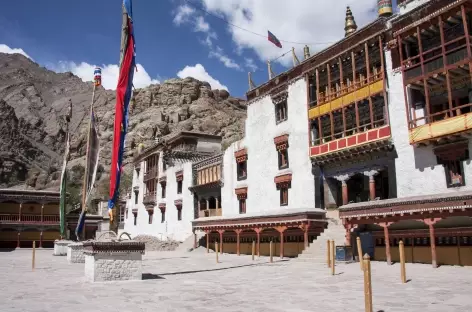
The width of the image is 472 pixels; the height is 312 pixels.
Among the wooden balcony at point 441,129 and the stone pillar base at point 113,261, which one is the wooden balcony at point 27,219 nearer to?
the stone pillar base at point 113,261

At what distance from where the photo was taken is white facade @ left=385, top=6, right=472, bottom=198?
20.8 m

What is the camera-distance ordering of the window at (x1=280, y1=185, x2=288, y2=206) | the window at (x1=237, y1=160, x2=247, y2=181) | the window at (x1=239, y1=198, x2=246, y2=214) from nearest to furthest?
the window at (x1=280, y1=185, x2=288, y2=206), the window at (x1=239, y1=198, x2=246, y2=214), the window at (x1=237, y1=160, x2=247, y2=181)

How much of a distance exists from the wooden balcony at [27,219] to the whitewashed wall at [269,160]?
25069mm

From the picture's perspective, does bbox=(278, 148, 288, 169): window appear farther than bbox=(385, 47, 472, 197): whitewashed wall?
Yes

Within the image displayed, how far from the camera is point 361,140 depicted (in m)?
24.2

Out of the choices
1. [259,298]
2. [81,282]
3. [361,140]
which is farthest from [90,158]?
[259,298]

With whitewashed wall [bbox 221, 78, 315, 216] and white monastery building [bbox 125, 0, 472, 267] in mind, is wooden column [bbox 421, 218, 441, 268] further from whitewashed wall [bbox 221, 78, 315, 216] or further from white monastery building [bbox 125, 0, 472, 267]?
whitewashed wall [bbox 221, 78, 315, 216]

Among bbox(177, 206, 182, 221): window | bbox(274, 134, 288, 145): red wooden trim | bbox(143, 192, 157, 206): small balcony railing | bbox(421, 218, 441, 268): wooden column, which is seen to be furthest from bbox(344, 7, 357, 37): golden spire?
bbox(143, 192, 157, 206): small balcony railing

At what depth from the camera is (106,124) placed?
95.1 metres

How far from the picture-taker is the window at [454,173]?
1994cm

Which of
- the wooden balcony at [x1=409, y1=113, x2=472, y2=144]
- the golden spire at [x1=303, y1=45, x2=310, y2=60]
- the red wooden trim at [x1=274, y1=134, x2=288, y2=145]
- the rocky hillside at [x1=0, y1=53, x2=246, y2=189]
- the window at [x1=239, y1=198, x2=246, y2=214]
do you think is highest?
the rocky hillside at [x1=0, y1=53, x2=246, y2=189]

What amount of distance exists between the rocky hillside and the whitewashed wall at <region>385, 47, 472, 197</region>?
53796 mm

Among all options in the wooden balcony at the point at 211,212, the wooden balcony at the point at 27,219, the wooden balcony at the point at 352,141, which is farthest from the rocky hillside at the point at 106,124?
the wooden balcony at the point at 352,141

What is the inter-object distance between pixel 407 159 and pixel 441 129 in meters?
3.03
